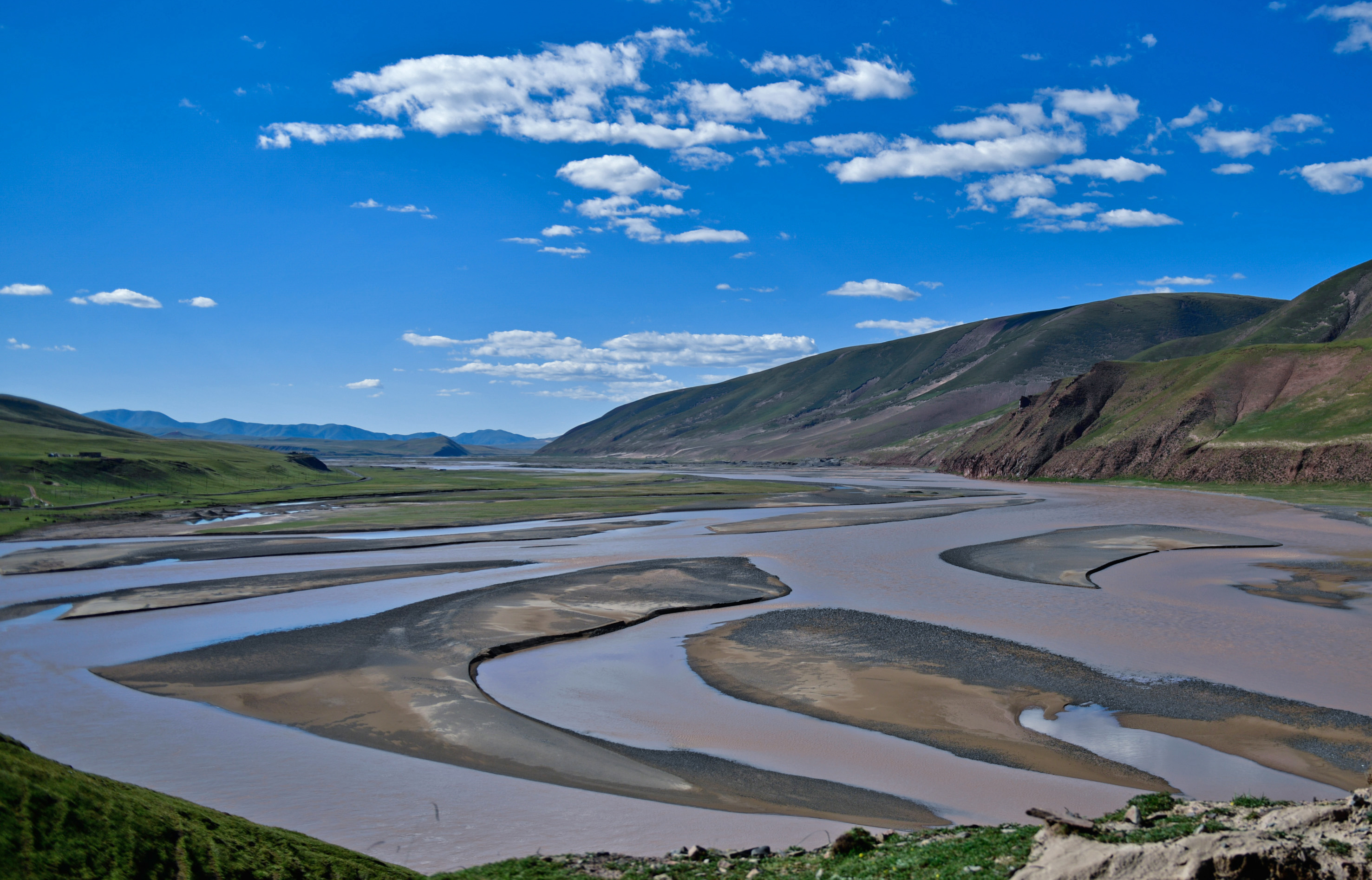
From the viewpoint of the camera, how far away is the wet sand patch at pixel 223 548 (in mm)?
40969

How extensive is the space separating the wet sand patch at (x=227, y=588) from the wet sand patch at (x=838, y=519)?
2122 centimetres

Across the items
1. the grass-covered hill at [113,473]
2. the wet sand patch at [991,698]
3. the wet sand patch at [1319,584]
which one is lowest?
the wet sand patch at [991,698]

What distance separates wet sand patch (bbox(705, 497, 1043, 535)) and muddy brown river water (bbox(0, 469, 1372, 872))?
15.3 m

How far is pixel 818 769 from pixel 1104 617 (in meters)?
17.3

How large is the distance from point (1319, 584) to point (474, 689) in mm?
35144

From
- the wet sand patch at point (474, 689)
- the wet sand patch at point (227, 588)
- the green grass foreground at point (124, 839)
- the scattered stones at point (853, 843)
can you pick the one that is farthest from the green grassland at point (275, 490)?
the scattered stones at point (853, 843)

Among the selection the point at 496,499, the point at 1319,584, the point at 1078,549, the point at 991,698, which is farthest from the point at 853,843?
the point at 496,499

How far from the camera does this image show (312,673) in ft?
70.4

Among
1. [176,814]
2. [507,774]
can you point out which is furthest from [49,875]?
[507,774]

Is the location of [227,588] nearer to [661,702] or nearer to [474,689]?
[474,689]

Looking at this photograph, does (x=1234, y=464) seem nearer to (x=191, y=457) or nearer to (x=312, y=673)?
(x=312, y=673)

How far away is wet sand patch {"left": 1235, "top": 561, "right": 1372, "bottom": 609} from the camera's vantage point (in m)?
28.7

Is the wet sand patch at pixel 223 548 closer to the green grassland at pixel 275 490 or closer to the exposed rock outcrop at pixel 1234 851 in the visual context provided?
the green grassland at pixel 275 490

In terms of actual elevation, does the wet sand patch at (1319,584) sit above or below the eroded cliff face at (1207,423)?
below
